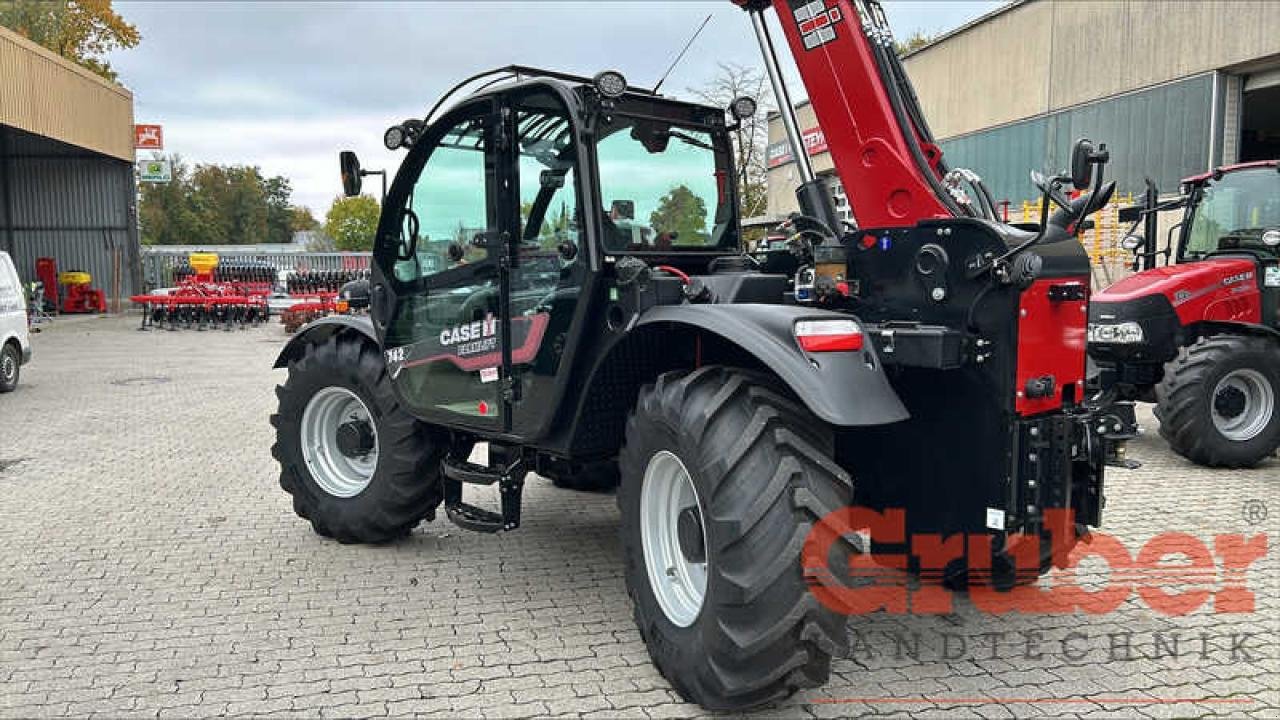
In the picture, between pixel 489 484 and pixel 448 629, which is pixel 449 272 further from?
pixel 448 629

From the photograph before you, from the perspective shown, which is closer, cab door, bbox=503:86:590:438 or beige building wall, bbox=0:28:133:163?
cab door, bbox=503:86:590:438

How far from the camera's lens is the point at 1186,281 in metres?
7.41

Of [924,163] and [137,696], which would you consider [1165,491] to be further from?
[137,696]

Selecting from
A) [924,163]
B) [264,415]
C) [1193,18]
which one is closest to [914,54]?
[1193,18]

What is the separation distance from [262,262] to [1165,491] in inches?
1322

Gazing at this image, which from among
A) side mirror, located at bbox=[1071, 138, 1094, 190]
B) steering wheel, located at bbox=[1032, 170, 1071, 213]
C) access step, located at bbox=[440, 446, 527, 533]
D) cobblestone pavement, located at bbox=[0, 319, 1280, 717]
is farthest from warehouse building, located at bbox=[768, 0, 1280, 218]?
side mirror, located at bbox=[1071, 138, 1094, 190]

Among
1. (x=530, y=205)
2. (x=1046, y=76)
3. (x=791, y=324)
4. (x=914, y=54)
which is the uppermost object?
(x=914, y=54)

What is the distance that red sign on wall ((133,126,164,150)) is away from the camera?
32062 mm

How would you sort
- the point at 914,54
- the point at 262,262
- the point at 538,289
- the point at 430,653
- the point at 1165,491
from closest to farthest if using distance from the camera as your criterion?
the point at 430,653 < the point at 538,289 < the point at 1165,491 < the point at 914,54 < the point at 262,262

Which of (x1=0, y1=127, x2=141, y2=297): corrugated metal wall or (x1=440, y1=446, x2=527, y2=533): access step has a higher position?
(x1=0, y1=127, x2=141, y2=297): corrugated metal wall

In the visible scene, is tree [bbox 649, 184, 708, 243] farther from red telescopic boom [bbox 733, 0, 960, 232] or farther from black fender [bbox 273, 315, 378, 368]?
black fender [bbox 273, 315, 378, 368]

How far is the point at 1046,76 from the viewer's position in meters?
17.5

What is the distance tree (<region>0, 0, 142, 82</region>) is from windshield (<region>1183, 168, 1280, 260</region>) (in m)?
41.5

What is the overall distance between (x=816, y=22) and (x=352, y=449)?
11.2ft
